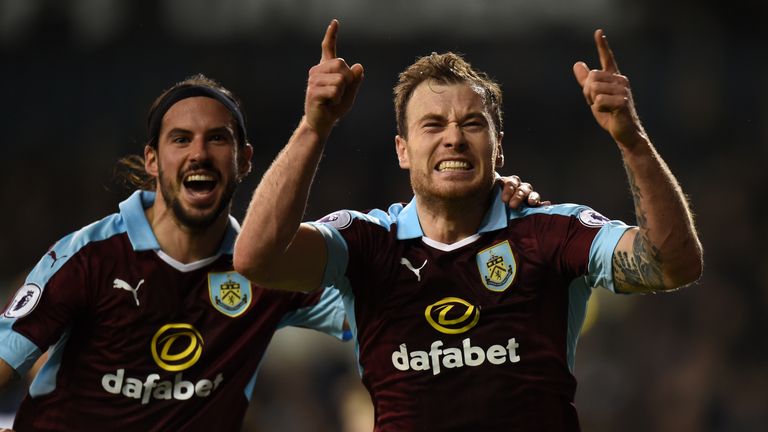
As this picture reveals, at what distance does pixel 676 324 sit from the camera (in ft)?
28.1

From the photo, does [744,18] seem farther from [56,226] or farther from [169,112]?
[169,112]

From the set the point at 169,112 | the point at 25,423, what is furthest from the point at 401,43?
the point at 25,423

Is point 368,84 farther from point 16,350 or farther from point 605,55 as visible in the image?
point 605,55

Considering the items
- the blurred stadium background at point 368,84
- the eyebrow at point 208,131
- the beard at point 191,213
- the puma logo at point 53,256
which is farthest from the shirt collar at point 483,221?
the blurred stadium background at point 368,84

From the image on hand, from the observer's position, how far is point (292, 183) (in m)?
3.42

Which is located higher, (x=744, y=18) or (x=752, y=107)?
(x=744, y=18)

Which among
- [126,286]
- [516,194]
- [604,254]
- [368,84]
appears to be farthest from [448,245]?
[368,84]

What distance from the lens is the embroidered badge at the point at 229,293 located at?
4.27m

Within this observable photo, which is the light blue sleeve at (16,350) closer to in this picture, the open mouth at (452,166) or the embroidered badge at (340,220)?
the embroidered badge at (340,220)

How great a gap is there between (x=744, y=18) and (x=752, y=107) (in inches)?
37.5

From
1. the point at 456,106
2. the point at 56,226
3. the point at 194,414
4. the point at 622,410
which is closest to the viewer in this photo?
the point at 456,106

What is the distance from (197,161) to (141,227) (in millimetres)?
341

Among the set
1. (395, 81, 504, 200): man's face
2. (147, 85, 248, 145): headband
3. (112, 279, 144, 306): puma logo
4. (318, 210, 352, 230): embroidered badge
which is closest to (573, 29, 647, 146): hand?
(395, 81, 504, 200): man's face

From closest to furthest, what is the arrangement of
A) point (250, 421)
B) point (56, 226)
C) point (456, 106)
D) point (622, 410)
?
1. point (456, 106)
2. point (250, 421)
3. point (622, 410)
4. point (56, 226)
